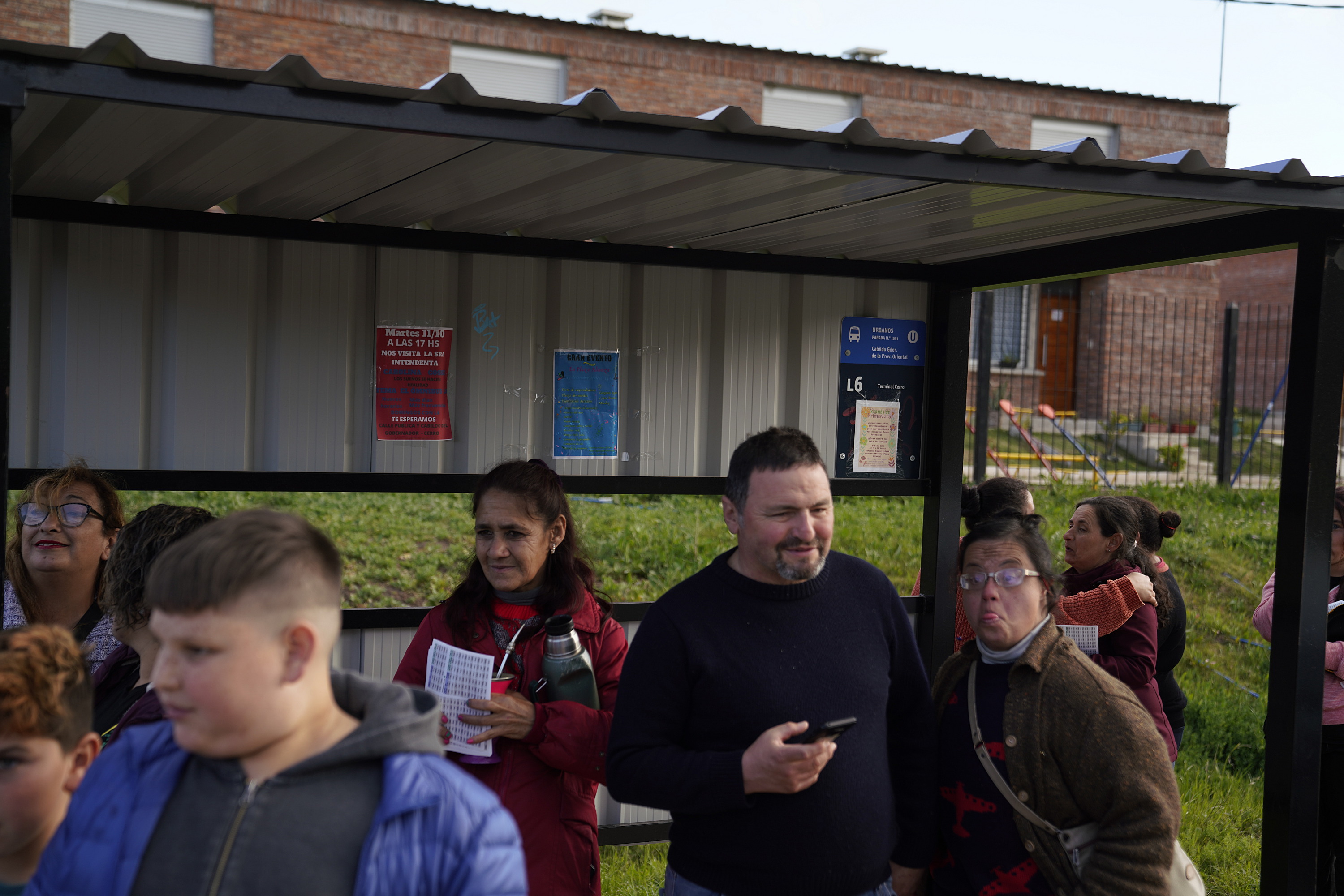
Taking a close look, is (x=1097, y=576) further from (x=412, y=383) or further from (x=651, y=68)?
(x=651, y=68)

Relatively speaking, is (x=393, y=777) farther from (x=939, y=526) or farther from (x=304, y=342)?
(x=939, y=526)

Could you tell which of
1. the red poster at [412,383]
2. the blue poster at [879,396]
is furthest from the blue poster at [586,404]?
the blue poster at [879,396]

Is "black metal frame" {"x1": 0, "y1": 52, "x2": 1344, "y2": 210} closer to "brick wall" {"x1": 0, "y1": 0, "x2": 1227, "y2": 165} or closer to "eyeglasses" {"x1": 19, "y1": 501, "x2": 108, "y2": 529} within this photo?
"eyeglasses" {"x1": 19, "y1": 501, "x2": 108, "y2": 529}

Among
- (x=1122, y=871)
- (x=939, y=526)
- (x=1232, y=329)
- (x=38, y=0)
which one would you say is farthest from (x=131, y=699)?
(x=38, y=0)

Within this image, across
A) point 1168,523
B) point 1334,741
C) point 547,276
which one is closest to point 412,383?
point 547,276

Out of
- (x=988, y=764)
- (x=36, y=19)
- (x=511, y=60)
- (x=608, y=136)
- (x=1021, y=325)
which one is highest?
(x=511, y=60)

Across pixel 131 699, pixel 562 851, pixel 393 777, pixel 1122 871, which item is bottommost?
pixel 562 851

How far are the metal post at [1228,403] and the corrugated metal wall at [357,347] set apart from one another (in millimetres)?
9781

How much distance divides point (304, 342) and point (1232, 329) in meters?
12.3

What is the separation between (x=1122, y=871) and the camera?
2.26m

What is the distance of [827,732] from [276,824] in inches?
45.0

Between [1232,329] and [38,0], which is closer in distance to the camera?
[1232,329]

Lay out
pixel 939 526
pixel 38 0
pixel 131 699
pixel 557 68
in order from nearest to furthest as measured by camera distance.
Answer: pixel 131 699, pixel 939 526, pixel 38 0, pixel 557 68

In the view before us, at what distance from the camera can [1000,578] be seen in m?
2.62
